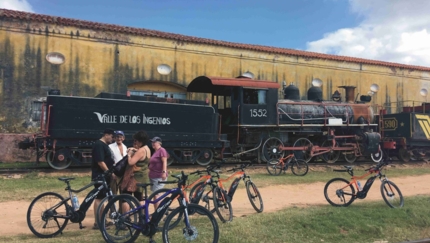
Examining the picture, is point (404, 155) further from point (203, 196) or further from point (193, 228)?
point (193, 228)

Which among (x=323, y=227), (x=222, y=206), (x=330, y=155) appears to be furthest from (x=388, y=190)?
(x=330, y=155)

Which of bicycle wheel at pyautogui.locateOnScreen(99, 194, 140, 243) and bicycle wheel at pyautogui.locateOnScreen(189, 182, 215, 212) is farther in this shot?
bicycle wheel at pyautogui.locateOnScreen(189, 182, 215, 212)

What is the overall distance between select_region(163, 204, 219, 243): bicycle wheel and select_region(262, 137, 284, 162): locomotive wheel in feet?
28.0

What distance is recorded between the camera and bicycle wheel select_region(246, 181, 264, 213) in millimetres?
6219

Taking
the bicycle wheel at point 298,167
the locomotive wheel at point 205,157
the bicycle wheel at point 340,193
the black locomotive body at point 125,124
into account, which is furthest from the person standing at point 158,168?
the locomotive wheel at point 205,157

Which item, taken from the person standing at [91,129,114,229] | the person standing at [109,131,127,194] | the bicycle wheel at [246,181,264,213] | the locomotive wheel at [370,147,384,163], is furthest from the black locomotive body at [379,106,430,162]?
the person standing at [91,129,114,229]

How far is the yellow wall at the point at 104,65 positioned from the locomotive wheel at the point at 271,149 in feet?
20.1

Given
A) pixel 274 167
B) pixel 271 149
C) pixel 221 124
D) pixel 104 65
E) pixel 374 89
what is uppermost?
pixel 374 89

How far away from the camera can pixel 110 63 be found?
1617 centimetres

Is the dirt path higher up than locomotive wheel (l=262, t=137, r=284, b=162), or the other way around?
locomotive wheel (l=262, t=137, r=284, b=162)

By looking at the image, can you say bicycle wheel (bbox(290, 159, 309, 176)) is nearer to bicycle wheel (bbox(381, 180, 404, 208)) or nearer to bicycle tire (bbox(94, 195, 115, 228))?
bicycle wheel (bbox(381, 180, 404, 208))

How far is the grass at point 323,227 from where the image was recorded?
486 cm

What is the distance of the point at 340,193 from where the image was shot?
7004 mm

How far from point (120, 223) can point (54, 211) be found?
1129 mm
